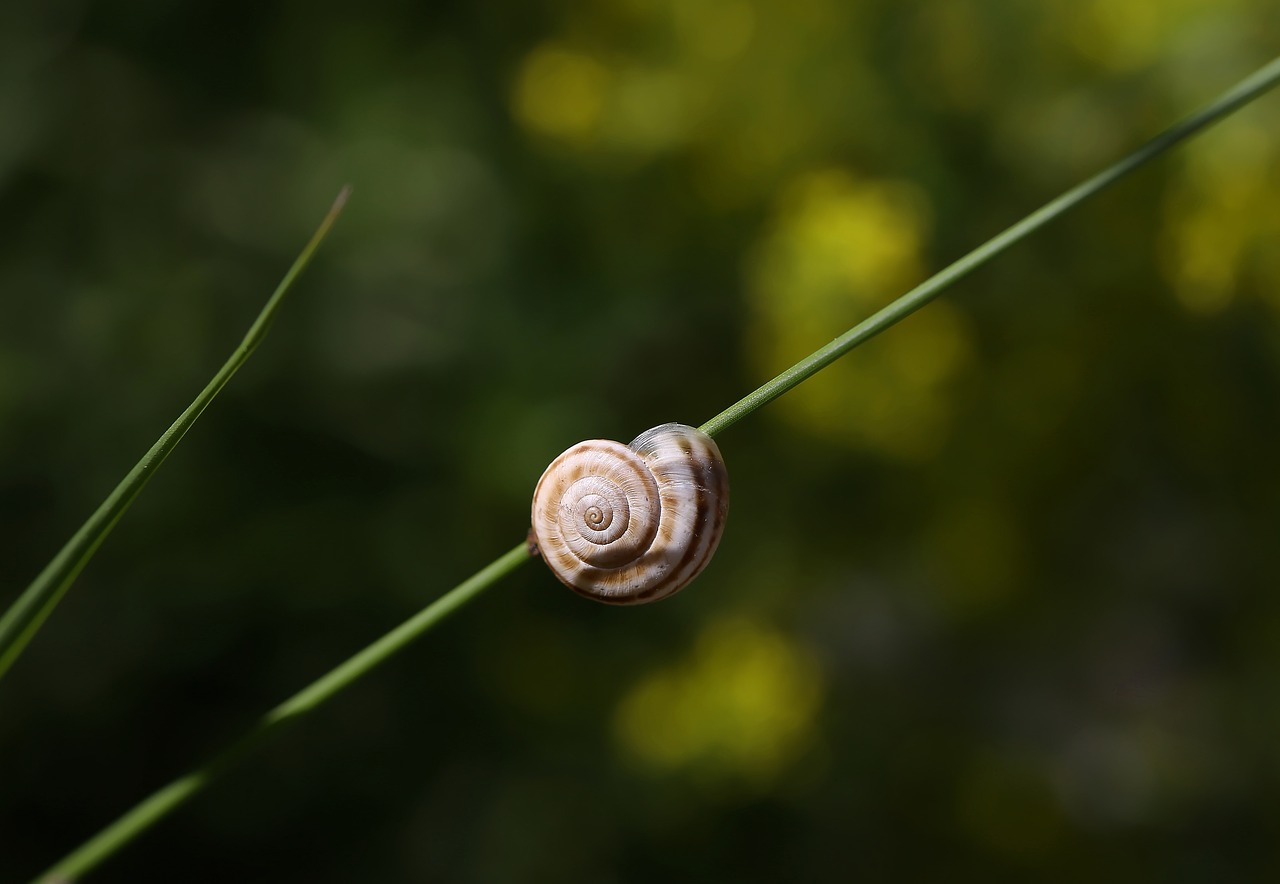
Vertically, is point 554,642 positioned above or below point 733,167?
below

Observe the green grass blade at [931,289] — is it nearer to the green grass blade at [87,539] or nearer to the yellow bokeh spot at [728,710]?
the green grass blade at [87,539]

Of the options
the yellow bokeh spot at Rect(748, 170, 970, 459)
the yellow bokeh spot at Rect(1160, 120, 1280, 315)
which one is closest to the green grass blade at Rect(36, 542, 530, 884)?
the yellow bokeh spot at Rect(748, 170, 970, 459)

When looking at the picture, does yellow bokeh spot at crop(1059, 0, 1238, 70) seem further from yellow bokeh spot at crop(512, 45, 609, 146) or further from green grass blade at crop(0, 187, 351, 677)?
green grass blade at crop(0, 187, 351, 677)

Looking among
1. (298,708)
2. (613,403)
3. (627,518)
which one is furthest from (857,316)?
(298,708)

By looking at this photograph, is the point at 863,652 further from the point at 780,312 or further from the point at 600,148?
the point at 600,148

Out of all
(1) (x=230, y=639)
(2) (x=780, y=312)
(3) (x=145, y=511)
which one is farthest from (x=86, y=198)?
(2) (x=780, y=312)

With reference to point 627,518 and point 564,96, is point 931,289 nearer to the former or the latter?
point 627,518
